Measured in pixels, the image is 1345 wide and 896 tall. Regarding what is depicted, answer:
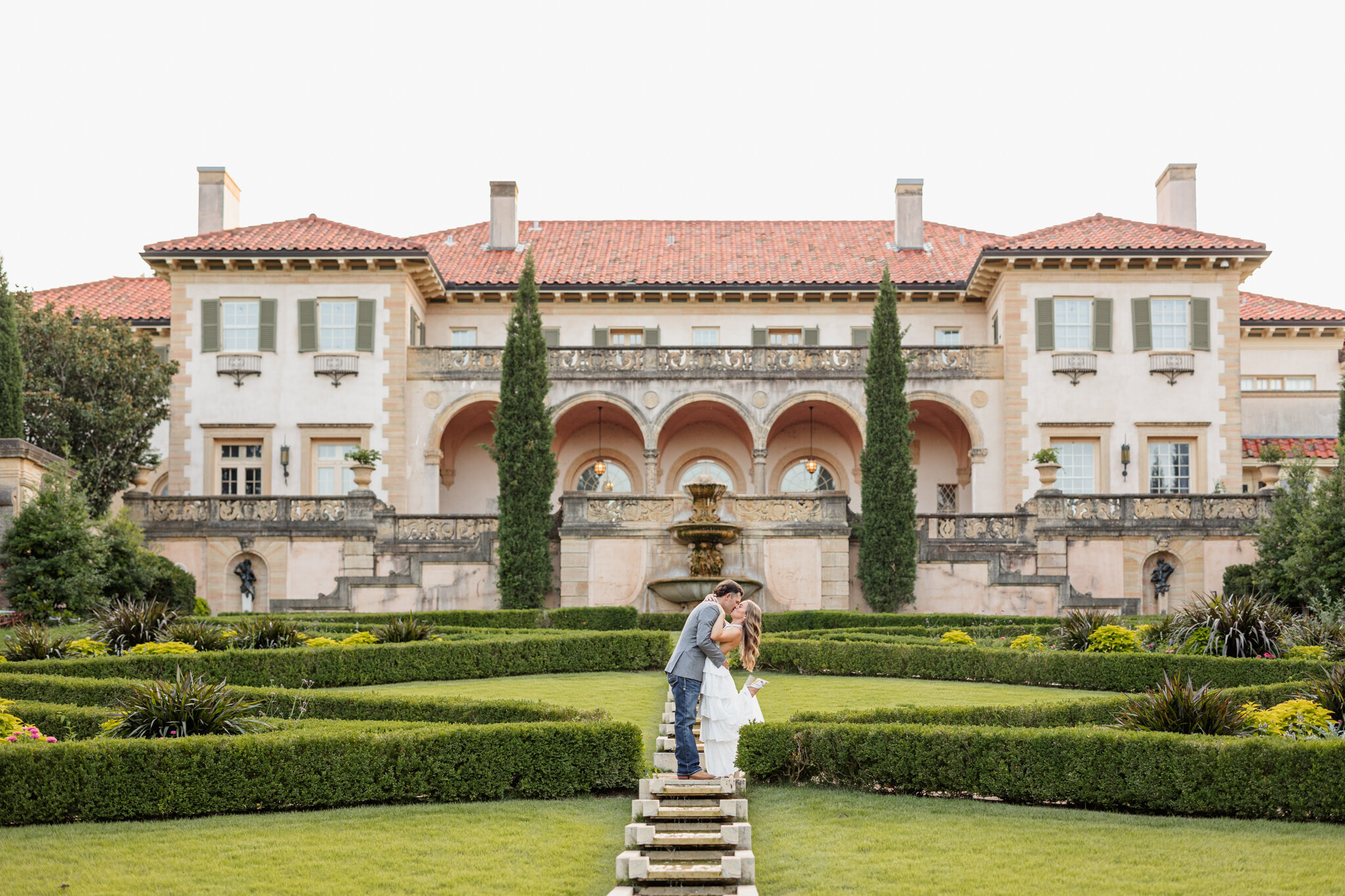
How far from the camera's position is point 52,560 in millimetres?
22750

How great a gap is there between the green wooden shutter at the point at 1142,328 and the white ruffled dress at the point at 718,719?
2759 centimetres

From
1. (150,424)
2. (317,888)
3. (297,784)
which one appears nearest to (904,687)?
(297,784)

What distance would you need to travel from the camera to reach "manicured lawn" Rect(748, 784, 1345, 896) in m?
8.77

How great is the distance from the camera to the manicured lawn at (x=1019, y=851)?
8.77 meters

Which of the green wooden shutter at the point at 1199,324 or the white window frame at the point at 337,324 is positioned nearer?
the green wooden shutter at the point at 1199,324

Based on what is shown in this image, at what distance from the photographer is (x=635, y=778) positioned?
38.4 feet

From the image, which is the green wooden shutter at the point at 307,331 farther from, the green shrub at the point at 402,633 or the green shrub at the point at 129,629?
the green shrub at the point at 129,629

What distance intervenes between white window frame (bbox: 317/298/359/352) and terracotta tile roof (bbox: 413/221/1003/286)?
11.3ft

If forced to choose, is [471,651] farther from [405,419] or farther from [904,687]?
[405,419]

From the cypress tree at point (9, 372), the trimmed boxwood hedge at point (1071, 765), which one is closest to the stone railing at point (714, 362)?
the cypress tree at point (9, 372)

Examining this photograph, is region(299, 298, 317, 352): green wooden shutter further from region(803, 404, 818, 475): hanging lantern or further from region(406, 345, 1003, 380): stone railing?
region(803, 404, 818, 475): hanging lantern

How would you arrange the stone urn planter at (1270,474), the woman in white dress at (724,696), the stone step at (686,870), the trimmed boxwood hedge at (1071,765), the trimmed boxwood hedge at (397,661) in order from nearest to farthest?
the stone step at (686,870), the trimmed boxwood hedge at (1071,765), the woman in white dress at (724,696), the trimmed boxwood hedge at (397,661), the stone urn planter at (1270,474)

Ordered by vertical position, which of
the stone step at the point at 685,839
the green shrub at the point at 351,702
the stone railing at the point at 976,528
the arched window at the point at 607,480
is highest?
the arched window at the point at 607,480

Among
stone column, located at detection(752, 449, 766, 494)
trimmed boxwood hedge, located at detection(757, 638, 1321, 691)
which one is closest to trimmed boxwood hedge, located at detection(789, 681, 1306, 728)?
trimmed boxwood hedge, located at detection(757, 638, 1321, 691)
